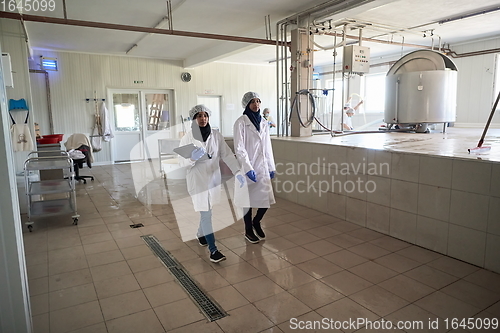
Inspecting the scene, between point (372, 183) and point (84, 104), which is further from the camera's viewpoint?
point (84, 104)

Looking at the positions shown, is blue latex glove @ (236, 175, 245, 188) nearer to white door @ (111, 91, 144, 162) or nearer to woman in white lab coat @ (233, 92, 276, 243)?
woman in white lab coat @ (233, 92, 276, 243)

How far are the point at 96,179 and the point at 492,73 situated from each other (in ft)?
28.4

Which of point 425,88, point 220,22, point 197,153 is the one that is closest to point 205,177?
point 197,153

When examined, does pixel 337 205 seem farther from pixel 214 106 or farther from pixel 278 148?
pixel 214 106

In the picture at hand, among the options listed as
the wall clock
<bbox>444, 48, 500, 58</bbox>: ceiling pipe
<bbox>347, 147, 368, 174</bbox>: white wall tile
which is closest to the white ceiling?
<bbox>444, 48, 500, 58</bbox>: ceiling pipe

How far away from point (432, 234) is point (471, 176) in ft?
2.04

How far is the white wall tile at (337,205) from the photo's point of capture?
3.84m

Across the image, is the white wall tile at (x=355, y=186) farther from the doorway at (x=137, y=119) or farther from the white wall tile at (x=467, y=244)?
the doorway at (x=137, y=119)

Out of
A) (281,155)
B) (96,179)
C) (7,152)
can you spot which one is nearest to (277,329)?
(7,152)

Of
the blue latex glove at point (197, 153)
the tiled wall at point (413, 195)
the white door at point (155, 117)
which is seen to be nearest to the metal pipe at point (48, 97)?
the white door at point (155, 117)

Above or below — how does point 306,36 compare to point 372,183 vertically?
above

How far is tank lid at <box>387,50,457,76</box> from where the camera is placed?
5195 mm

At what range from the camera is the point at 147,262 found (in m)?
2.85

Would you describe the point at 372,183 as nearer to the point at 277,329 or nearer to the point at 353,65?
the point at 277,329
